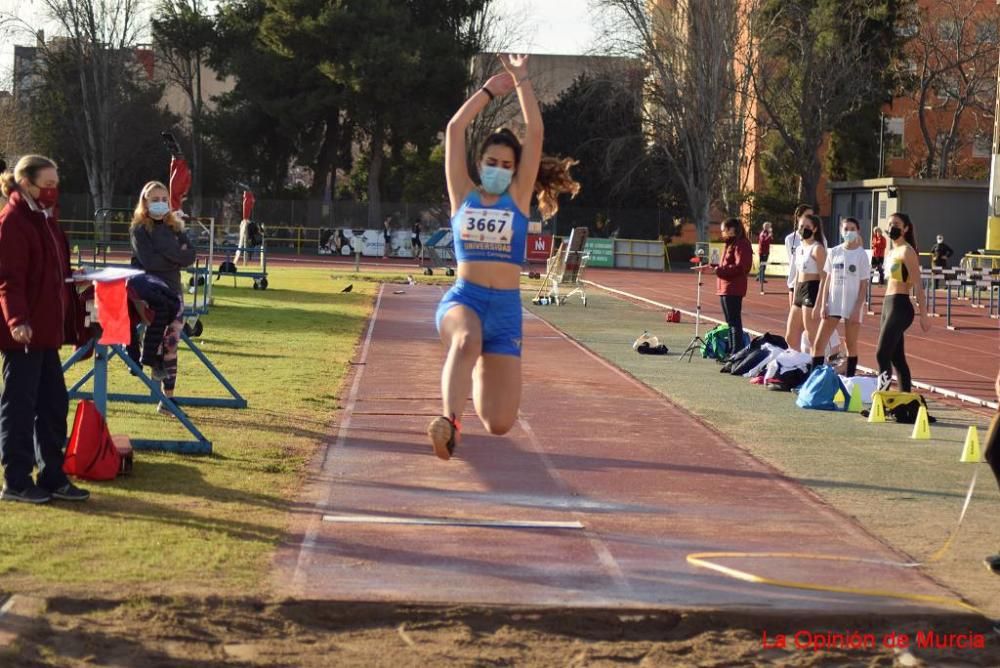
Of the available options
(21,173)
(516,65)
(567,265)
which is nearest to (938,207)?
(567,265)

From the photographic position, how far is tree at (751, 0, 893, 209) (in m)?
59.5

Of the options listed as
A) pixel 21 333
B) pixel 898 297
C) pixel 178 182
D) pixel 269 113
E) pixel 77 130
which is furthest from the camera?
→ pixel 77 130

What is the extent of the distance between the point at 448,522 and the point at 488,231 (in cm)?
175

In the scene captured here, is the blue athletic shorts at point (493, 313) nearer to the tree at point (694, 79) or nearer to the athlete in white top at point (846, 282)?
the athlete in white top at point (846, 282)

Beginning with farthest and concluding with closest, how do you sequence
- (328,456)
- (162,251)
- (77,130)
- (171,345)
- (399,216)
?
(77,130) → (399,216) → (162,251) → (171,345) → (328,456)

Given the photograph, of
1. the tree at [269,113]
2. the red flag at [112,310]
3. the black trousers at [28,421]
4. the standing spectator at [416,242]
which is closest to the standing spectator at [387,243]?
the standing spectator at [416,242]

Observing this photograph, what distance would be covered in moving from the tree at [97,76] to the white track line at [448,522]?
62.7 metres

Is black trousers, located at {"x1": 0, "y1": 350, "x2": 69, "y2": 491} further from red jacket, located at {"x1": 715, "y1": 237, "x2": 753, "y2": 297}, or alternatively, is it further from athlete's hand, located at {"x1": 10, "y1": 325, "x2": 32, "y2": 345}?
red jacket, located at {"x1": 715, "y1": 237, "x2": 753, "y2": 297}

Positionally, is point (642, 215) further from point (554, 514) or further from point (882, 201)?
point (554, 514)

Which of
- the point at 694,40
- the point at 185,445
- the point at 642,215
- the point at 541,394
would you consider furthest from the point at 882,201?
the point at 185,445

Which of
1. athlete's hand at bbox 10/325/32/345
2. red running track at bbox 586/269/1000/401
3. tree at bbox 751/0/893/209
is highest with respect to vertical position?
tree at bbox 751/0/893/209

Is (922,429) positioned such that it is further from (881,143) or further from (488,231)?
(881,143)

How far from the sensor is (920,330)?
88.2ft

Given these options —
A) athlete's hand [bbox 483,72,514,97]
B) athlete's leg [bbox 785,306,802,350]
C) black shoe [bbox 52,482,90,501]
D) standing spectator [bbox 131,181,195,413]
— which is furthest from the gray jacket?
athlete's leg [bbox 785,306,802,350]
